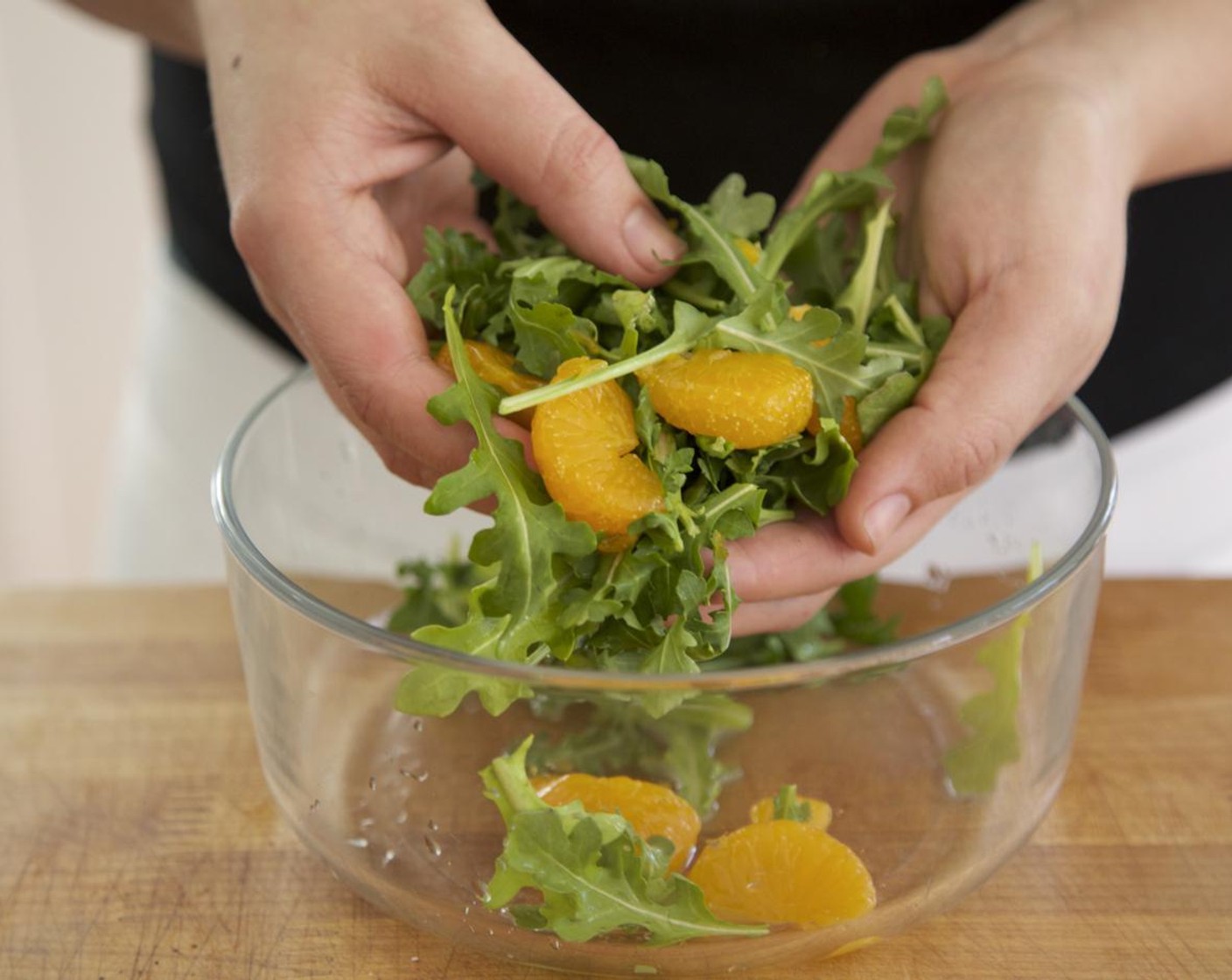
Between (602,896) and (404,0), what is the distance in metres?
0.72

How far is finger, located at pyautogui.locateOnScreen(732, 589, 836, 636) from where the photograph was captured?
1112 millimetres

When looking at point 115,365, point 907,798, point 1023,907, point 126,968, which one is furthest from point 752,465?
point 115,365

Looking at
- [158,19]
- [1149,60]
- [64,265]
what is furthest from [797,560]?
[64,265]

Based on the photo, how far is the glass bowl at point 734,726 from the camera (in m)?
0.97

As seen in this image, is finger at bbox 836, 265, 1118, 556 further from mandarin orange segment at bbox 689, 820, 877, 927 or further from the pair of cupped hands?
mandarin orange segment at bbox 689, 820, 877, 927

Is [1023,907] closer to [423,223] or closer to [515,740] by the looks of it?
[515,740]

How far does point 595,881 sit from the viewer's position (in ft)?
3.18

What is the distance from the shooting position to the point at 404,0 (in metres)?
1.18

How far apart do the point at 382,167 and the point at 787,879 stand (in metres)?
0.65

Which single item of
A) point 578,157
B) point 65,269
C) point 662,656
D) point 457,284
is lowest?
point 65,269

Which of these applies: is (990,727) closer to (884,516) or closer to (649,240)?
(884,516)

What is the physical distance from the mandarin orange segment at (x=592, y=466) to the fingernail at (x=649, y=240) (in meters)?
0.18

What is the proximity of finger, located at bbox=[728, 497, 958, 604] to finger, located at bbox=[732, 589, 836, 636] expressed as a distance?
0.6 inches

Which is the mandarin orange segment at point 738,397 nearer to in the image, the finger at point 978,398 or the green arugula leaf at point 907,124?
the finger at point 978,398
